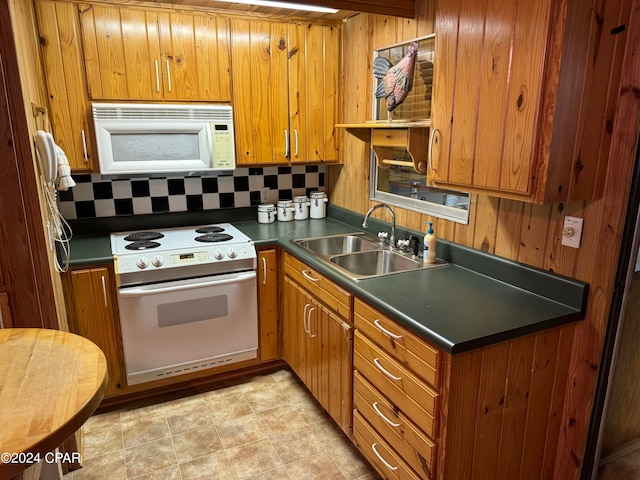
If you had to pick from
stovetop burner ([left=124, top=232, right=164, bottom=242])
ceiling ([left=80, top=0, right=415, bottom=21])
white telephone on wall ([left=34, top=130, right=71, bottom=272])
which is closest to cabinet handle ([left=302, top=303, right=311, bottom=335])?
stovetop burner ([left=124, top=232, right=164, bottom=242])

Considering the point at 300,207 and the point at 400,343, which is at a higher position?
the point at 300,207

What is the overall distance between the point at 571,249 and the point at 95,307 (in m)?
2.25

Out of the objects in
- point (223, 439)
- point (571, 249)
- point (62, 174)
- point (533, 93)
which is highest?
point (533, 93)

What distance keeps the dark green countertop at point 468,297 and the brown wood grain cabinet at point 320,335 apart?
126 mm

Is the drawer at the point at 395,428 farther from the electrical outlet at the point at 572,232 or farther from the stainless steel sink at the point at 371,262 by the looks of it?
the electrical outlet at the point at 572,232

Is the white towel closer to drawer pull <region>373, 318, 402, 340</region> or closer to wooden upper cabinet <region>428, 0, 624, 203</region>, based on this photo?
drawer pull <region>373, 318, 402, 340</region>

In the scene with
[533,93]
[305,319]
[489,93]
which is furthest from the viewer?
[305,319]

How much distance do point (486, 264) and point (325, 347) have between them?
0.88 meters

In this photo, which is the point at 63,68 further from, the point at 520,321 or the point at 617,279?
the point at 617,279

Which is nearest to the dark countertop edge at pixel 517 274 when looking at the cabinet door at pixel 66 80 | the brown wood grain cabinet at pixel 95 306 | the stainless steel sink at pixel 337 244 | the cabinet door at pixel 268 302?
the stainless steel sink at pixel 337 244

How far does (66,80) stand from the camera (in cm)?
232

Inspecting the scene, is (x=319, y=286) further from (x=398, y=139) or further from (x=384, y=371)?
(x=398, y=139)

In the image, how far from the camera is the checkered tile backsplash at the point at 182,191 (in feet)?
8.94

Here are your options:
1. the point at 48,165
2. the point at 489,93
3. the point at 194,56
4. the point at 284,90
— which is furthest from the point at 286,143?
the point at 489,93
